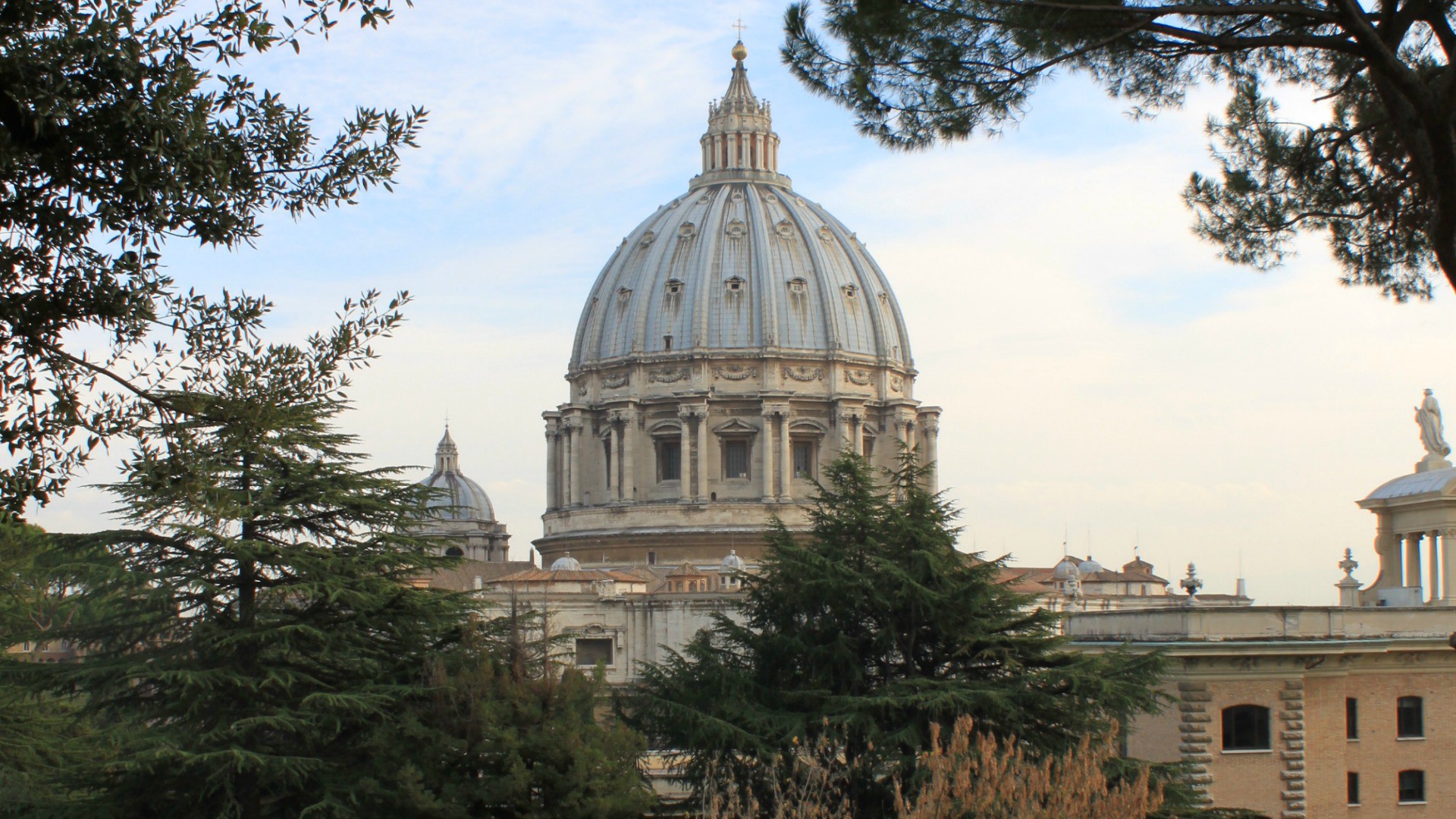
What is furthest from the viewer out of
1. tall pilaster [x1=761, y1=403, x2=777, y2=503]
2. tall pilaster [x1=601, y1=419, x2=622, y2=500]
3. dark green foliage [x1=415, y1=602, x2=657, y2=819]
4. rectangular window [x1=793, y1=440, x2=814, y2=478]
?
rectangular window [x1=793, y1=440, x2=814, y2=478]

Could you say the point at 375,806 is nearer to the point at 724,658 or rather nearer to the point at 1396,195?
the point at 724,658

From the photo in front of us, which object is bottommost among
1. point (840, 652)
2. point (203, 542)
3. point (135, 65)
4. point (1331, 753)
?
point (1331, 753)

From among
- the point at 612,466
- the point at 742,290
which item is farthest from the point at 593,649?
the point at 742,290

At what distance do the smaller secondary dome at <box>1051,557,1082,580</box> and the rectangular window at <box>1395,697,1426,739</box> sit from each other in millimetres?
24613

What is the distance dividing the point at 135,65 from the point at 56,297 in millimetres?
1315

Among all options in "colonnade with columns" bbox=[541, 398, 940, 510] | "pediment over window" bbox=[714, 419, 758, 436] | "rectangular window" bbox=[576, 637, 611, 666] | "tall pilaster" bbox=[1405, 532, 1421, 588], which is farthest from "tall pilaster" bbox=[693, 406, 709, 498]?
"tall pilaster" bbox=[1405, 532, 1421, 588]

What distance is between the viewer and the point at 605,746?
16844 millimetres

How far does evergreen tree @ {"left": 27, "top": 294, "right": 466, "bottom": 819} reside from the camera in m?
16.6

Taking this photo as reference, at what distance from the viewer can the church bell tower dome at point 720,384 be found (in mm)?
61875

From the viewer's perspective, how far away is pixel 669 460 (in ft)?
209

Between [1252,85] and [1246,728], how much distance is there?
585 inches

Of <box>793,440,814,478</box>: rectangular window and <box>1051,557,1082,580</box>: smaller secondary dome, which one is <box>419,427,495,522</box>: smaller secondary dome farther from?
<box>1051,557,1082,580</box>: smaller secondary dome

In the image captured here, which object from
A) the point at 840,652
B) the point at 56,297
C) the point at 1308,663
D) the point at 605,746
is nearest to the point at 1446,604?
the point at 1308,663

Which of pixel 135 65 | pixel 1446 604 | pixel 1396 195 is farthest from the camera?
pixel 1446 604
